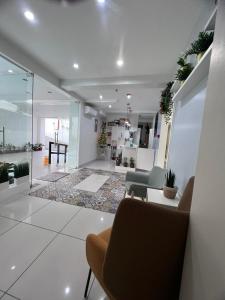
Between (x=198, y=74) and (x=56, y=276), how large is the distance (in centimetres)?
238

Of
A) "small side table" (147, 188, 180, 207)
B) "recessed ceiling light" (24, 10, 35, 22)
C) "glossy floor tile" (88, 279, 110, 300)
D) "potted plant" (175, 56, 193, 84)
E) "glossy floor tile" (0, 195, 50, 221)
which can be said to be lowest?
"glossy floor tile" (88, 279, 110, 300)

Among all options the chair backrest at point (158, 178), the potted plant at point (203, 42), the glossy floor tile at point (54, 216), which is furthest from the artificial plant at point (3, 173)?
the potted plant at point (203, 42)

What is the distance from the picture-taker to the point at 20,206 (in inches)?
101

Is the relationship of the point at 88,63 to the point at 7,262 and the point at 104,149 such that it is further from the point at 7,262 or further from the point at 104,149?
the point at 104,149

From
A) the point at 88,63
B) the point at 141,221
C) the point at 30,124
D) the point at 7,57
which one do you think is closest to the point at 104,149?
the point at 30,124

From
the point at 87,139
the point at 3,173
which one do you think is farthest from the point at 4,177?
the point at 87,139

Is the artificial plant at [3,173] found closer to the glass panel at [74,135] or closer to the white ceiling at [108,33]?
the white ceiling at [108,33]

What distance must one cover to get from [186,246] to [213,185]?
0.41m

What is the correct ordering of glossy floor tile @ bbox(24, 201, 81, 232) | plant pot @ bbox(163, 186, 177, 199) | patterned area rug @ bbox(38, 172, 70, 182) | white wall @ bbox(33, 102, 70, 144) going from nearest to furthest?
plant pot @ bbox(163, 186, 177, 199) < glossy floor tile @ bbox(24, 201, 81, 232) < patterned area rug @ bbox(38, 172, 70, 182) < white wall @ bbox(33, 102, 70, 144)

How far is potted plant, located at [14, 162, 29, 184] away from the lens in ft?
9.70

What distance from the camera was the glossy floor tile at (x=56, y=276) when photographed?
1.22 m

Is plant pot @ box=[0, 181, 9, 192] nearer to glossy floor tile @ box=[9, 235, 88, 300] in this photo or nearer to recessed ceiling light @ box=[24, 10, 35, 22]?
glossy floor tile @ box=[9, 235, 88, 300]

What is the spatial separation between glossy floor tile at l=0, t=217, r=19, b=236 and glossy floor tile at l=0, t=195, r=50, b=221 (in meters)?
0.08

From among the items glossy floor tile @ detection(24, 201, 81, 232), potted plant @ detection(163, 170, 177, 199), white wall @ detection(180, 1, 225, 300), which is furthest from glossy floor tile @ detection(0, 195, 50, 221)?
white wall @ detection(180, 1, 225, 300)
